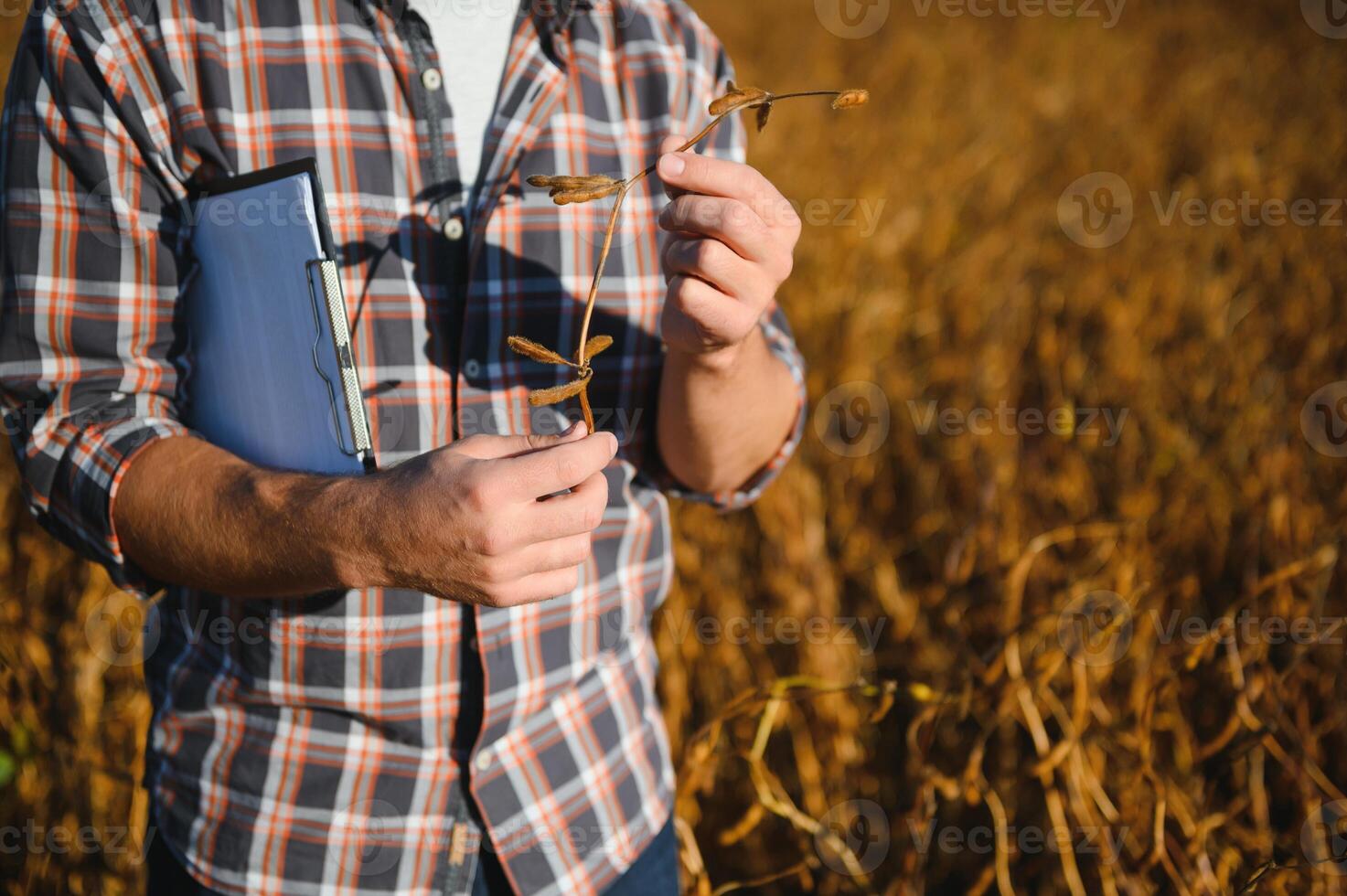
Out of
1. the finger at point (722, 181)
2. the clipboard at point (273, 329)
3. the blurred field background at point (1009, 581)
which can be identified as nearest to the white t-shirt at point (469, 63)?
the clipboard at point (273, 329)

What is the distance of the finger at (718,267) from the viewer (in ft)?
2.10

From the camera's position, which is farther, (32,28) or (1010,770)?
(1010,770)

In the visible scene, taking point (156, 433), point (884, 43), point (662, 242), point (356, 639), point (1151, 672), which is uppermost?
point (884, 43)

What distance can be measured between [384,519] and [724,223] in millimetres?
331

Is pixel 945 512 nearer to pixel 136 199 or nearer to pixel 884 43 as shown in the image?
pixel 136 199

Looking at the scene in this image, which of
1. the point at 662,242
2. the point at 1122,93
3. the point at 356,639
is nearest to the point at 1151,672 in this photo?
the point at 662,242

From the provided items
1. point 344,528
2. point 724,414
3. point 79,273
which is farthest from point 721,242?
point 79,273

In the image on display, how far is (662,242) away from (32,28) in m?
0.61

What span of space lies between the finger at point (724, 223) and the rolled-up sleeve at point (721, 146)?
11.3 inches

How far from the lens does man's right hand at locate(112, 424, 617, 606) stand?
1.82 feet

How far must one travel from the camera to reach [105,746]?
1.51 metres

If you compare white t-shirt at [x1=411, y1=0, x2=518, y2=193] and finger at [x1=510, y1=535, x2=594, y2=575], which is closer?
finger at [x1=510, y1=535, x2=594, y2=575]

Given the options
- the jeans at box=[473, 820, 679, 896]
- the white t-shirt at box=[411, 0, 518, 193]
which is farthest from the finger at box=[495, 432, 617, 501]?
the jeans at box=[473, 820, 679, 896]

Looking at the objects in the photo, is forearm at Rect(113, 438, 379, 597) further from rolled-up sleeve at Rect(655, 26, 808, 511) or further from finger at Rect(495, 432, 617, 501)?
rolled-up sleeve at Rect(655, 26, 808, 511)
